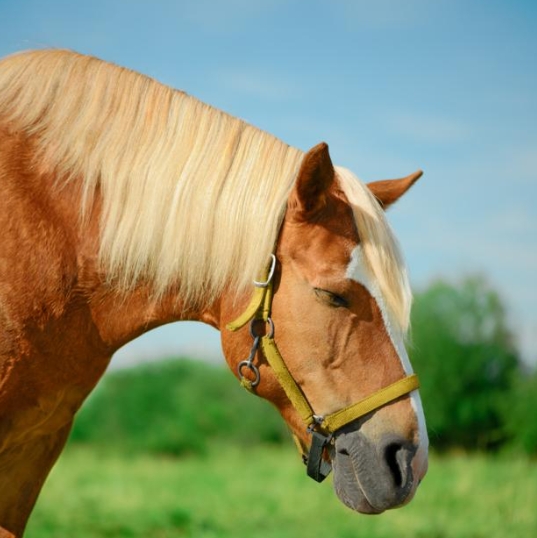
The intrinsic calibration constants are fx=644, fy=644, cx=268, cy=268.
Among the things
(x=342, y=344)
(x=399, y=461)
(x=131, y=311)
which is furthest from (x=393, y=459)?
(x=131, y=311)

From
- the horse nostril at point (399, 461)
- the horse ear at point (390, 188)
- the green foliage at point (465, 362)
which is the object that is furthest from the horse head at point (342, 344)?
the green foliage at point (465, 362)

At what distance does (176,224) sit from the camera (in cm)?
263

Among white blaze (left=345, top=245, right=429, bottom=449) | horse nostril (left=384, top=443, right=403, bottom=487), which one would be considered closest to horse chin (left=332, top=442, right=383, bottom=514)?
horse nostril (left=384, top=443, right=403, bottom=487)

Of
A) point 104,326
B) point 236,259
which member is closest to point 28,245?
point 104,326

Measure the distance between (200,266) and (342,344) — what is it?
2.16 feet

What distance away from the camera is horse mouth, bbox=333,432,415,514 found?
2441 mm

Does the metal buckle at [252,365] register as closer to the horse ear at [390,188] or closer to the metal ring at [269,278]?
the metal ring at [269,278]

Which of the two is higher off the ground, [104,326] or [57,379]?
[104,326]

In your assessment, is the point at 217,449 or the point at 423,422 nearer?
the point at 423,422

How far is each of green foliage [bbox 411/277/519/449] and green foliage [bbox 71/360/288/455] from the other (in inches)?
188

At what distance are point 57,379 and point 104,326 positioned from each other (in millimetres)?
285

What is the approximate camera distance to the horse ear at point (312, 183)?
246cm

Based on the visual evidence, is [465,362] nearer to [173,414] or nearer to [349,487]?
[173,414]

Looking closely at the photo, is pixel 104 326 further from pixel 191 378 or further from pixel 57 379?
pixel 191 378
